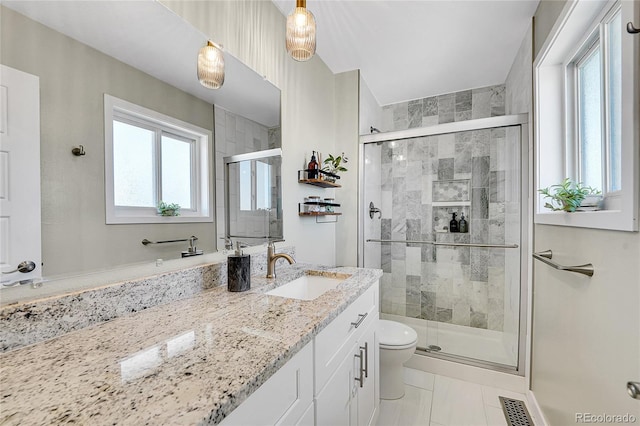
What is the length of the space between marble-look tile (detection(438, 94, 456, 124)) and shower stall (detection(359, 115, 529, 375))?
445mm

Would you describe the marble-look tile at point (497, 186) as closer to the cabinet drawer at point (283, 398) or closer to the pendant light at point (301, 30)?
the pendant light at point (301, 30)

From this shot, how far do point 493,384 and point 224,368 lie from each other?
218 centimetres

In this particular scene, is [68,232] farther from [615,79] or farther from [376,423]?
[615,79]

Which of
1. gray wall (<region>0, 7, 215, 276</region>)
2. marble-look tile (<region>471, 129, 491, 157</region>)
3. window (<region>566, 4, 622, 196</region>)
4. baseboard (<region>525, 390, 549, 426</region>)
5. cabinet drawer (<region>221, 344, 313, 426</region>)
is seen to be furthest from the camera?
marble-look tile (<region>471, 129, 491, 157</region>)

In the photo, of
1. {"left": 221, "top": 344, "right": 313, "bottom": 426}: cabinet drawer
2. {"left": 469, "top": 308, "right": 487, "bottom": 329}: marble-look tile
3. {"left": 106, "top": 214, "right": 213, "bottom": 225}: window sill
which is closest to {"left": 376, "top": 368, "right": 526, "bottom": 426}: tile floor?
{"left": 469, "top": 308, "right": 487, "bottom": 329}: marble-look tile

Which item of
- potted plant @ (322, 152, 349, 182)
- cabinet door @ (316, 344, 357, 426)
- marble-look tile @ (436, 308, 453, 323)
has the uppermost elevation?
potted plant @ (322, 152, 349, 182)

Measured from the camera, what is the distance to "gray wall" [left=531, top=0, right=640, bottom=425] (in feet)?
2.89

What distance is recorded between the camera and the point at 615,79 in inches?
45.2

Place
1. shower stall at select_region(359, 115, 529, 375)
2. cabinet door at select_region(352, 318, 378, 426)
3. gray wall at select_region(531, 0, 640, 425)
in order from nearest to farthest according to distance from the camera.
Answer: gray wall at select_region(531, 0, 640, 425)
cabinet door at select_region(352, 318, 378, 426)
shower stall at select_region(359, 115, 529, 375)

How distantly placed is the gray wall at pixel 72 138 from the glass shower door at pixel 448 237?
197 centimetres

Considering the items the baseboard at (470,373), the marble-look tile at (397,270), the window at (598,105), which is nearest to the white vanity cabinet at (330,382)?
the baseboard at (470,373)

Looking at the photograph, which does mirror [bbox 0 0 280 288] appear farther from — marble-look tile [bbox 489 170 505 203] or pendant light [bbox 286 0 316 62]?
marble-look tile [bbox 489 170 505 203]

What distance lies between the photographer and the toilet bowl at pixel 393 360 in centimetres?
182

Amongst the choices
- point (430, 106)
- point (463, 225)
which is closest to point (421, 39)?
point (430, 106)
